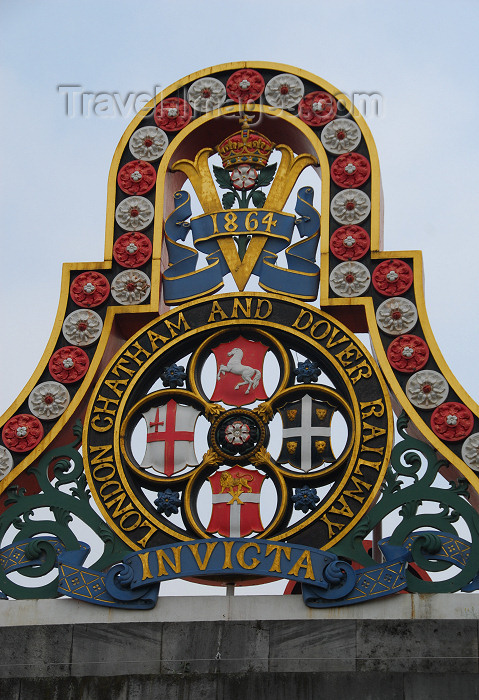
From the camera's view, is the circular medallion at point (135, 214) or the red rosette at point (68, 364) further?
the circular medallion at point (135, 214)

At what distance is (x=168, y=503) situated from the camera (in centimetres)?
1822

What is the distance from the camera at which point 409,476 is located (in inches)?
702

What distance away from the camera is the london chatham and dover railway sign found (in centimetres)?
1753

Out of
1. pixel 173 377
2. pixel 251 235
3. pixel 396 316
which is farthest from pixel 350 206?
pixel 173 377

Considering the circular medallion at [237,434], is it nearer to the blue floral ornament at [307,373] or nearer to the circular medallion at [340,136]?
the blue floral ornament at [307,373]

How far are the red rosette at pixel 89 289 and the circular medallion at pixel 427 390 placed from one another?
13.3ft

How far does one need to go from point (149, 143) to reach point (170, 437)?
4.35m

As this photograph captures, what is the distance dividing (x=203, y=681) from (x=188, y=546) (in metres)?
1.85

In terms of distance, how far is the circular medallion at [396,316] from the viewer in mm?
18938

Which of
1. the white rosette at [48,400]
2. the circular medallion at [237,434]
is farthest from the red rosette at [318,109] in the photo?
the white rosette at [48,400]

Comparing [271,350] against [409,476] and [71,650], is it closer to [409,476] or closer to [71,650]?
[409,476]

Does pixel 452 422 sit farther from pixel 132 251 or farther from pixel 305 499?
pixel 132 251

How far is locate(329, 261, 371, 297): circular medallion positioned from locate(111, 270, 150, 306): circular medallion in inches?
92.1

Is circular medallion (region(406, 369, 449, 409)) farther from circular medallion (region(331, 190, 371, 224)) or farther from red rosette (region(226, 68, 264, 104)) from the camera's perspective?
red rosette (region(226, 68, 264, 104))
